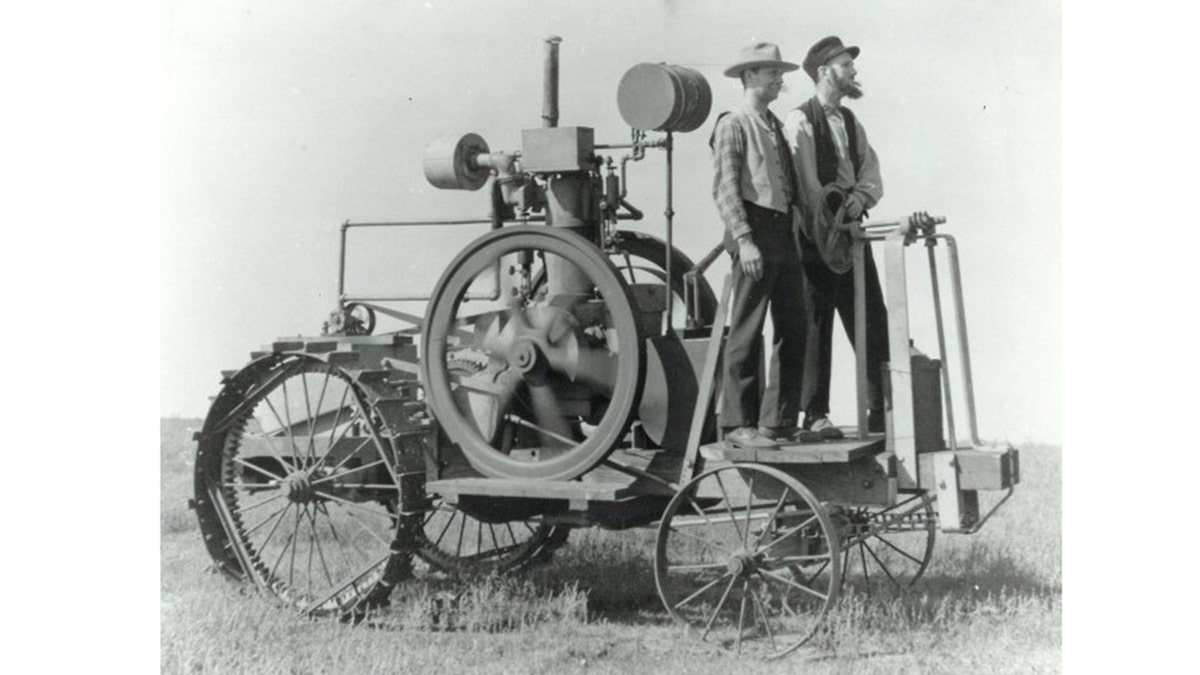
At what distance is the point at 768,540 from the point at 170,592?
3.66 metres

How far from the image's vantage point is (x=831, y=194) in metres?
7.13

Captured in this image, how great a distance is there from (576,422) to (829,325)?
154 cm

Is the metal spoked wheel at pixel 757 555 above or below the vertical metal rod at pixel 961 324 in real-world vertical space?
below

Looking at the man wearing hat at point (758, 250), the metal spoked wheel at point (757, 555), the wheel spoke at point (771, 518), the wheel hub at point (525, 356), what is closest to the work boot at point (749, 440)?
the man wearing hat at point (758, 250)

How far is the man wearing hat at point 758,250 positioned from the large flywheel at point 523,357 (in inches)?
26.4

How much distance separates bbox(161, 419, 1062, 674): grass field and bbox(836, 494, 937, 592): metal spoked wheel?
0.56ft

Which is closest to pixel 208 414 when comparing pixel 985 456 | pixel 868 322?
pixel 868 322

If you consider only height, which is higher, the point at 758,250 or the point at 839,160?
the point at 839,160

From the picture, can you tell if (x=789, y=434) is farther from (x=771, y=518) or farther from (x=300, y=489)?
(x=300, y=489)

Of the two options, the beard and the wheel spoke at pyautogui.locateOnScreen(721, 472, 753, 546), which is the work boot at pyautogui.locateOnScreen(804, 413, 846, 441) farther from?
the beard

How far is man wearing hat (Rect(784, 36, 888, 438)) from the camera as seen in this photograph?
7.10 meters

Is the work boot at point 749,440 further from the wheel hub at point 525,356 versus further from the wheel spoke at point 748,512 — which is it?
the wheel hub at point 525,356

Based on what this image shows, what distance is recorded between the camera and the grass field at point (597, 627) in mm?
6609

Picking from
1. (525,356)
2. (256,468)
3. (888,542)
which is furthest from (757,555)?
(256,468)
